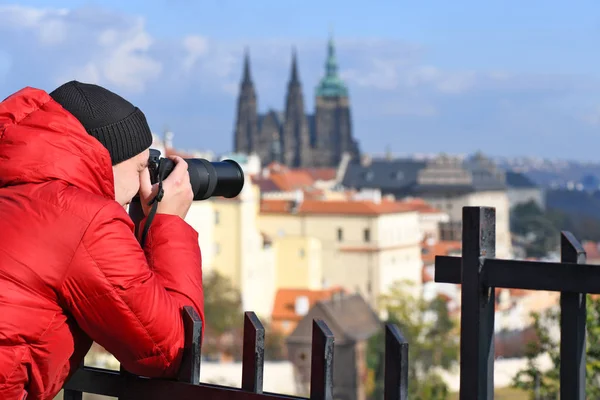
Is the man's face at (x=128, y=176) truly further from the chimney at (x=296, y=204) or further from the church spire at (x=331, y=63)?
the church spire at (x=331, y=63)

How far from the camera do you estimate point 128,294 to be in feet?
5.07

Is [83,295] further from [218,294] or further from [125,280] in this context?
[218,294]

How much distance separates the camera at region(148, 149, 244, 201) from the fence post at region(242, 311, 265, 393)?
0.78ft

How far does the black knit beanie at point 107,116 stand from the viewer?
165cm

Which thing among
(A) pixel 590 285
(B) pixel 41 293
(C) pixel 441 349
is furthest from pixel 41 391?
(C) pixel 441 349

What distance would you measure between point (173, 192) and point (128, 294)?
0.86ft

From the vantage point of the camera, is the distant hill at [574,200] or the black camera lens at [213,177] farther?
the distant hill at [574,200]

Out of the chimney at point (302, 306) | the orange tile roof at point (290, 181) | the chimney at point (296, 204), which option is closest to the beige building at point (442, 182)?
the orange tile roof at point (290, 181)

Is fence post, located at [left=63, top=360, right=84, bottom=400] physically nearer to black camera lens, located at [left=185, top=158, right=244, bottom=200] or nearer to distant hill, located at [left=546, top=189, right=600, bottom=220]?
black camera lens, located at [left=185, top=158, right=244, bottom=200]

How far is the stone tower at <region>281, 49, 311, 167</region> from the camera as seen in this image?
308 feet

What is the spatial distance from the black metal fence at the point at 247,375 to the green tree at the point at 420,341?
25.1m

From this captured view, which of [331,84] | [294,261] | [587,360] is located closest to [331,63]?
[331,84]

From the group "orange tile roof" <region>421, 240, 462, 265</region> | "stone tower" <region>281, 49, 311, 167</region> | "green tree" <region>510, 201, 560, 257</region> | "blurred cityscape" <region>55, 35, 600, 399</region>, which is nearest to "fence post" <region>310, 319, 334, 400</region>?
"blurred cityscape" <region>55, 35, 600, 399</region>

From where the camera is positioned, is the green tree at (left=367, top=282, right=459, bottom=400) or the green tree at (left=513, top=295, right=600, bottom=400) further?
the green tree at (left=367, top=282, right=459, bottom=400)
